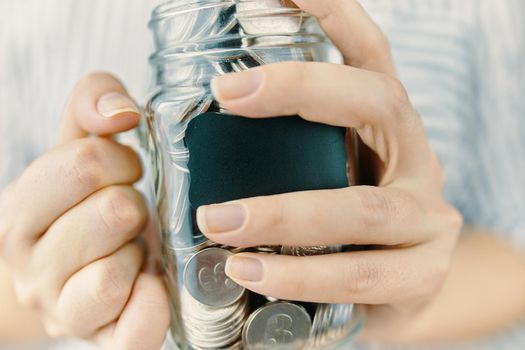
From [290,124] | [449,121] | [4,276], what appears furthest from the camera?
[449,121]

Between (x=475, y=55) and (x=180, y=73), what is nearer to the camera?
(x=180, y=73)

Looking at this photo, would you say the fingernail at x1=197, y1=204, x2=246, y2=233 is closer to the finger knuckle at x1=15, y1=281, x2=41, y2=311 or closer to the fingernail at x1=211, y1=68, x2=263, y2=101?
the fingernail at x1=211, y1=68, x2=263, y2=101

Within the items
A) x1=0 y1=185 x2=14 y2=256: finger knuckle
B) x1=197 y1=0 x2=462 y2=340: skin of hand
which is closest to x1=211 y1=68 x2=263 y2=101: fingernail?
x1=197 y1=0 x2=462 y2=340: skin of hand

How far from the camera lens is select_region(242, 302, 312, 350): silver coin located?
0.42m

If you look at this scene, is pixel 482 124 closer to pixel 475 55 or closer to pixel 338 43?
pixel 475 55

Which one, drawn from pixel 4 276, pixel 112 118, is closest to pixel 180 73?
pixel 112 118

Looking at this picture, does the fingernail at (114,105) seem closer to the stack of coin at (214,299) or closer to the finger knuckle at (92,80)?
the finger knuckle at (92,80)

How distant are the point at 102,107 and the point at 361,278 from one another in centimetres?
26

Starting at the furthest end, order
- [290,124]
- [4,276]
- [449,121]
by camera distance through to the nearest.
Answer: [449,121], [4,276], [290,124]

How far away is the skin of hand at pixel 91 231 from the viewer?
471 millimetres

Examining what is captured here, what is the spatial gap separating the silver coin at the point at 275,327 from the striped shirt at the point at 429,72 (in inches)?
23.0

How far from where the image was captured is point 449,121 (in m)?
0.94

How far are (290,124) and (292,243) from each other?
86 mm

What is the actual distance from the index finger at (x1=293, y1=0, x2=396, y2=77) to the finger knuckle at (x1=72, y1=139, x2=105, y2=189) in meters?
0.21
